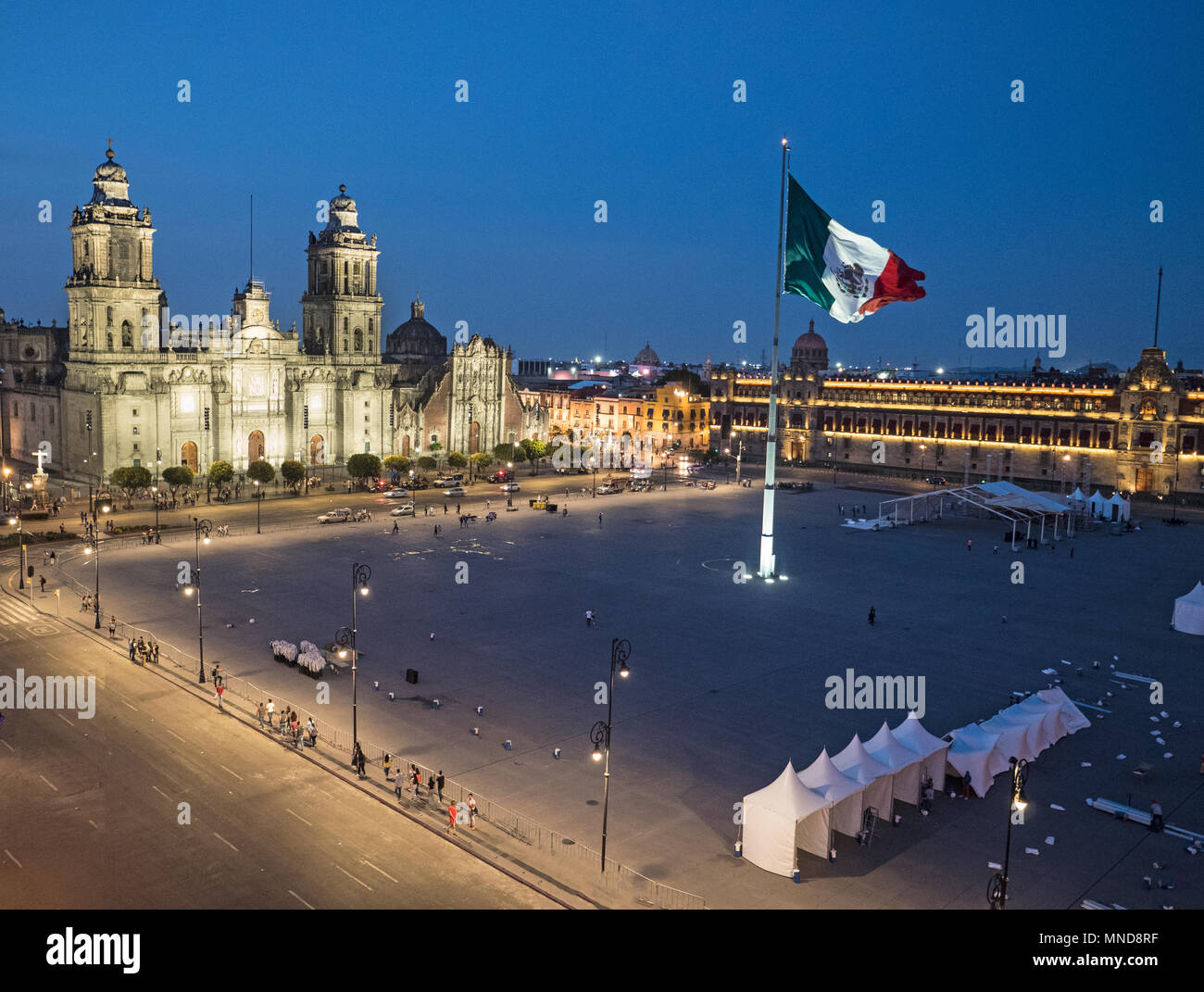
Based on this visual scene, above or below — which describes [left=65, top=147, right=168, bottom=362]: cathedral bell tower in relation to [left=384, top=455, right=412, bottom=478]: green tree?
above

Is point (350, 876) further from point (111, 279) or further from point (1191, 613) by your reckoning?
point (111, 279)

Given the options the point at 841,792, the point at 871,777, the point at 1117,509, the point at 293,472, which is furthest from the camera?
the point at 293,472

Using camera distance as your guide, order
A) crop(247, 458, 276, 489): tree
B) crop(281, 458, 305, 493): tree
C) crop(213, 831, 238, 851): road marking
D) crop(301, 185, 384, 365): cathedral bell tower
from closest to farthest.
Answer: crop(213, 831, 238, 851): road marking < crop(247, 458, 276, 489): tree < crop(281, 458, 305, 493): tree < crop(301, 185, 384, 365): cathedral bell tower

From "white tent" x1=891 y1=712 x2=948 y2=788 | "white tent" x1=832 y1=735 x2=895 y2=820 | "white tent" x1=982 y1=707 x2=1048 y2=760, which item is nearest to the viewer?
"white tent" x1=832 y1=735 x2=895 y2=820

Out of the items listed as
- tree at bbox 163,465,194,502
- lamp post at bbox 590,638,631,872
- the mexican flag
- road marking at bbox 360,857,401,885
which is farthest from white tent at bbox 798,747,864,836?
tree at bbox 163,465,194,502

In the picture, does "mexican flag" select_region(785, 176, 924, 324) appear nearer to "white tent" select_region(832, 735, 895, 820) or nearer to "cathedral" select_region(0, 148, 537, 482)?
"white tent" select_region(832, 735, 895, 820)

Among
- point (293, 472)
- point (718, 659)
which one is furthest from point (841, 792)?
point (293, 472)

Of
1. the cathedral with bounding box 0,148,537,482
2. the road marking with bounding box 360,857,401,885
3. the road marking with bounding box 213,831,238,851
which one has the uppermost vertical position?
the cathedral with bounding box 0,148,537,482
